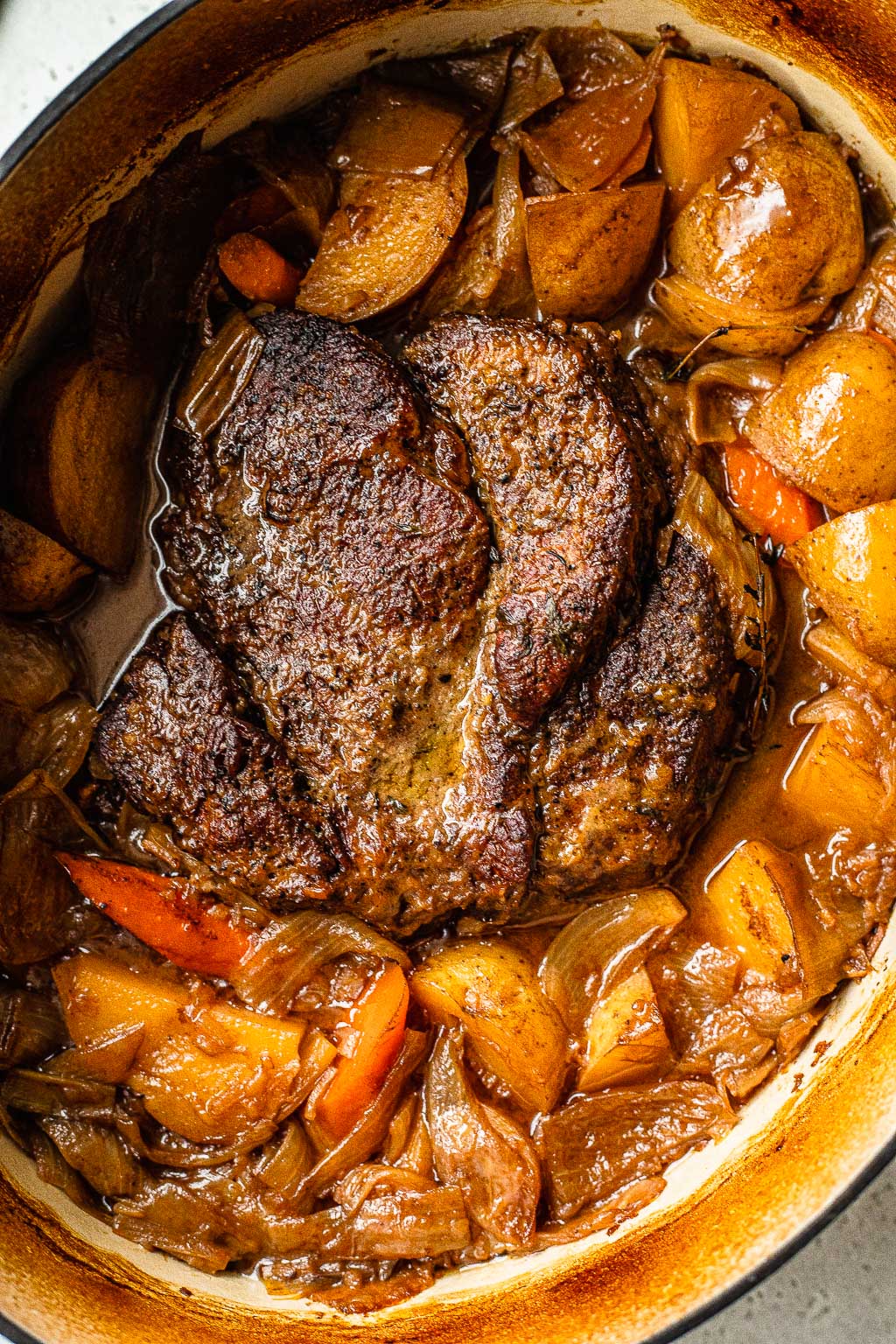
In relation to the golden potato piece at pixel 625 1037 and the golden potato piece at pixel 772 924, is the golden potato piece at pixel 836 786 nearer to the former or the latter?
the golden potato piece at pixel 772 924

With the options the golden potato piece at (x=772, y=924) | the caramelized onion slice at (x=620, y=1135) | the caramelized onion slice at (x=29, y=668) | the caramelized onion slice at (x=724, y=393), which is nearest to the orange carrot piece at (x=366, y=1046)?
the caramelized onion slice at (x=620, y=1135)

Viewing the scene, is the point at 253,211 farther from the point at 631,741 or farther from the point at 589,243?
the point at 631,741

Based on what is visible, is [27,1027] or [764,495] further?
[764,495]

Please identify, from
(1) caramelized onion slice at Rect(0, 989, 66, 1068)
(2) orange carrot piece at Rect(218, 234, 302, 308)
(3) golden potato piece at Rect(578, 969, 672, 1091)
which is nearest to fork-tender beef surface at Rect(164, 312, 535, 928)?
(2) orange carrot piece at Rect(218, 234, 302, 308)

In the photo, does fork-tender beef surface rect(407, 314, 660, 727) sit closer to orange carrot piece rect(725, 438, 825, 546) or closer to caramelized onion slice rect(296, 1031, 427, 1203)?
orange carrot piece rect(725, 438, 825, 546)

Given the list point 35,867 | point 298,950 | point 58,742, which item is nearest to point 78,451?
point 58,742

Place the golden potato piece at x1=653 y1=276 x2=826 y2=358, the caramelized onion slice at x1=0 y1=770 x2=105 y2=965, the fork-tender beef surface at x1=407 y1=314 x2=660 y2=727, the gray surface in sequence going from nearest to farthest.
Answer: the fork-tender beef surface at x1=407 y1=314 x2=660 y2=727 → the caramelized onion slice at x1=0 y1=770 x2=105 y2=965 → the golden potato piece at x1=653 y1=276 x2=826 y2=358 → the gray surface
